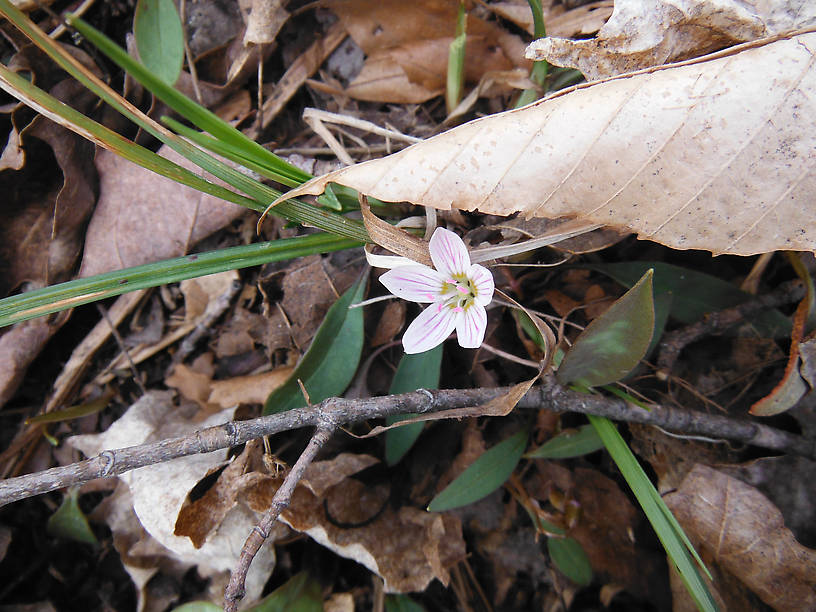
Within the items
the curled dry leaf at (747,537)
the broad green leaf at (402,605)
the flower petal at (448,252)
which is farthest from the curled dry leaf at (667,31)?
the broad green leaf at (402,605)

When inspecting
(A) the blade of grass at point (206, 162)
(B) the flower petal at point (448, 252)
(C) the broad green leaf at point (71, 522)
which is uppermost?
(A) the blade of grass at point (206, 162)

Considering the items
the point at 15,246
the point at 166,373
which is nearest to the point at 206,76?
the point at 15,246

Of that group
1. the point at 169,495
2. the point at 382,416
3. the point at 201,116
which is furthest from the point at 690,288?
the point at 169,495

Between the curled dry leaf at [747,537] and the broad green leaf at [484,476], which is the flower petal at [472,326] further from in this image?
the curled dry leaf at [747,537]

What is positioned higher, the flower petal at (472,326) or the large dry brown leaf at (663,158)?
Result: the large dry brown leaf at (663,158)

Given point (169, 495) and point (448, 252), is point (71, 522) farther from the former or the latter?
point (448, 252)
